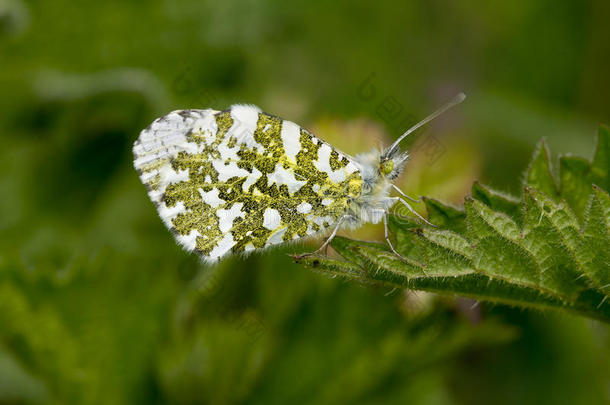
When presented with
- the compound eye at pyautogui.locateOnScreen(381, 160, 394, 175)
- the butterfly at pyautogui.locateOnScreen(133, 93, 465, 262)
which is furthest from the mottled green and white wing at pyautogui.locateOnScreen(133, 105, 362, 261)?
the compound eye at pyautogui.locateOnScreen(381, 160, 394, 175)

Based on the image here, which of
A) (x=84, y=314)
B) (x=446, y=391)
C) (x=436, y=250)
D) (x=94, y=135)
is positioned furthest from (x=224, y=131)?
(x=446, y=391)

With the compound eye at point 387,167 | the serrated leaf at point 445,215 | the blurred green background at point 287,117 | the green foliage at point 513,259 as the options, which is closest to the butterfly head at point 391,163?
the compound eye at point 387,167

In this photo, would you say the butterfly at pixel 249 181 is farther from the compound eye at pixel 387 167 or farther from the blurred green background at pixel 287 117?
the blurred green background at pixel 287 117

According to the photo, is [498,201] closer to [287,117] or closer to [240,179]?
[240,179]

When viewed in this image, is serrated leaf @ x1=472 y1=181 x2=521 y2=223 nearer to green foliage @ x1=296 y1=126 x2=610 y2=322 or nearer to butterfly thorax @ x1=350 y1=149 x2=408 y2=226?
green foliage @ x1=296 y1=126 x2=610 y2=322

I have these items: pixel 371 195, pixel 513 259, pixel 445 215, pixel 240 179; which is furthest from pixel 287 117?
pixel 513 259

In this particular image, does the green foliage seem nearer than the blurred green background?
Yes
